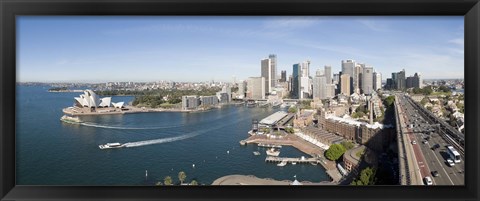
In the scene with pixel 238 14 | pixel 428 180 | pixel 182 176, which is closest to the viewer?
pixel 238 14

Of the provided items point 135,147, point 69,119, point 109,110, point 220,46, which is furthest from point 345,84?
point 69,119

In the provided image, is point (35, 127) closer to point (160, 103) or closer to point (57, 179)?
point (57, 179)

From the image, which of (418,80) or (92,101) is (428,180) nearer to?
(418,80)

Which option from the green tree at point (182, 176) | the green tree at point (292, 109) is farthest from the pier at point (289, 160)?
the green tree at point (182, 176)

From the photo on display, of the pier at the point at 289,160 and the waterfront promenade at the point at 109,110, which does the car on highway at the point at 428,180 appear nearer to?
the pier at the point at 289,160

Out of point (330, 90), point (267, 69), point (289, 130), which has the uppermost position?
point (267, 69)

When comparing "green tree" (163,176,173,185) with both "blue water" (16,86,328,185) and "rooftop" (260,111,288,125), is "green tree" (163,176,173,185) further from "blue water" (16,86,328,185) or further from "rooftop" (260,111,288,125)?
"rooftop" (260,111,288,125)

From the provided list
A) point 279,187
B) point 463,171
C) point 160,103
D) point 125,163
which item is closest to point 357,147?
point 463,171
